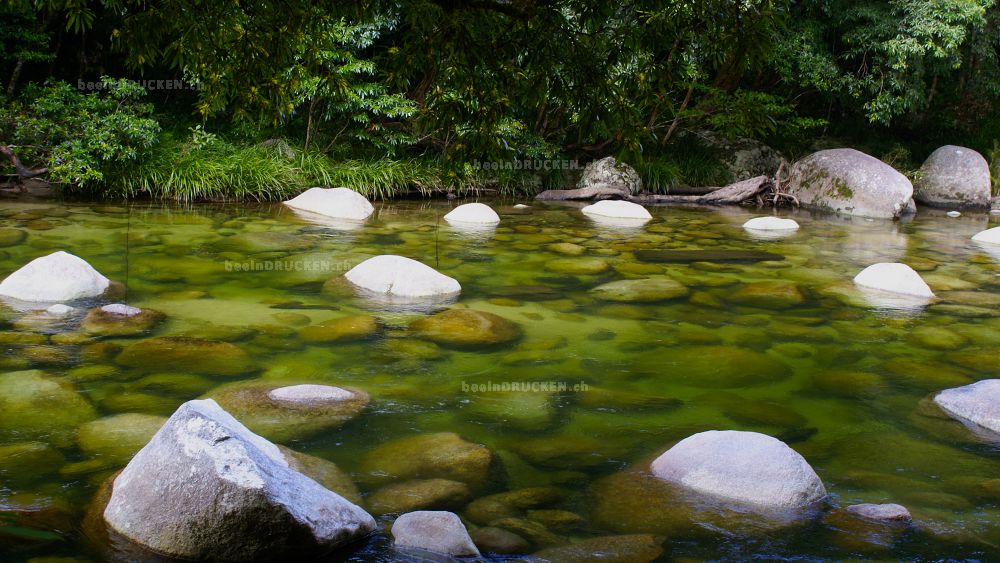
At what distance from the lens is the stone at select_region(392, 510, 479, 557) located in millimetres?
2917

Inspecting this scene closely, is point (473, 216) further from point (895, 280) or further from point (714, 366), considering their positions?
point (714, 366)

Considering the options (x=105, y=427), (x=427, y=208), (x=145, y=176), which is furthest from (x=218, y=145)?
(x=105, y=427)

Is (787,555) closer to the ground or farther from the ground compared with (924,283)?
closer to the ground

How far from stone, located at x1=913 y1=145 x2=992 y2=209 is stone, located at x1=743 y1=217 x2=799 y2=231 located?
225 inches

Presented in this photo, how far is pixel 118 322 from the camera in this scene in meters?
5.60

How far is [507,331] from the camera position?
585cm

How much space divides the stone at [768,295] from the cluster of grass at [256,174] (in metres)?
4.76

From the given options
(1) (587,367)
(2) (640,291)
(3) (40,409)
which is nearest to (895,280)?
(2) (640,291)

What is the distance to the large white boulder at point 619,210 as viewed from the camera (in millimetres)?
12367

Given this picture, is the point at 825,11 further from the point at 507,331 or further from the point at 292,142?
the point at 507,331

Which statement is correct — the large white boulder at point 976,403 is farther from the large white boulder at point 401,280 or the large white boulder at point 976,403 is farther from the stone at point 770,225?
the stone at point 770,225

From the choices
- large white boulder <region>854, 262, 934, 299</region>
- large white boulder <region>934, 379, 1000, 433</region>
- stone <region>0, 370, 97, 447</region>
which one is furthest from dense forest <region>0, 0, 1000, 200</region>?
large white boulder <region>854, 262, 934, 299</region>

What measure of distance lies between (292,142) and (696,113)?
274 inches

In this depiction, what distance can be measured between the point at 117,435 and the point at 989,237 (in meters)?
10.8
